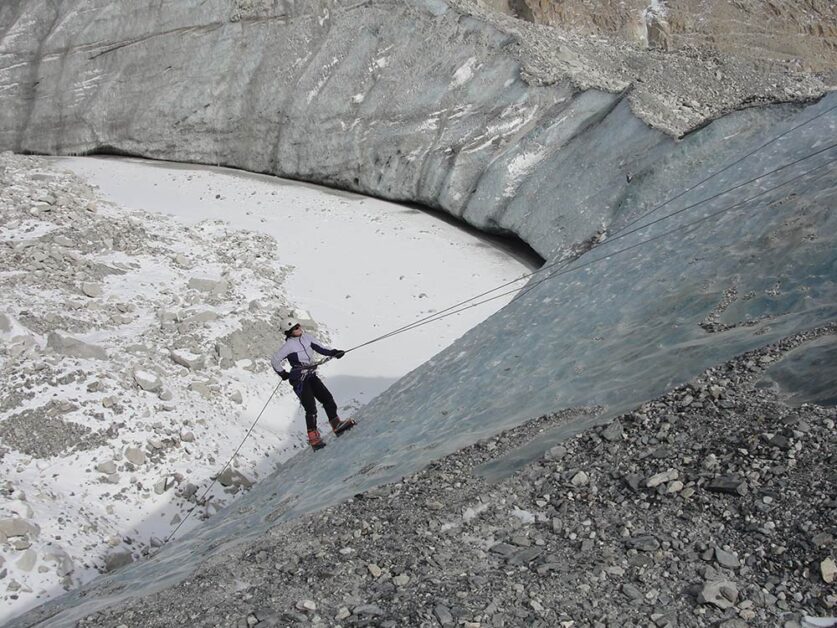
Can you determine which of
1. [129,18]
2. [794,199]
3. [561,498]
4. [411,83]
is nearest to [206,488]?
[561,498]

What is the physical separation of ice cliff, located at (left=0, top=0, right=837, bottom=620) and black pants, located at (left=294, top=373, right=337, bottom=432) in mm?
453

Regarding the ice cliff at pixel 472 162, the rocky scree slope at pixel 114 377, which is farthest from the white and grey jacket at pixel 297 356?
the rocky scree slope at pixel 114 377

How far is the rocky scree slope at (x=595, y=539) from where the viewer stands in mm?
4766

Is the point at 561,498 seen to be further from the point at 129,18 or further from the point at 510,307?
the point at 129,18

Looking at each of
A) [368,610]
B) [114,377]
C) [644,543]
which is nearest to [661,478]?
[644,543]

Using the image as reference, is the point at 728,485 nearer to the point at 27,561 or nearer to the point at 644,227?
the point at 644,227

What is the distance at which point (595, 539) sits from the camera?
5.36 meters

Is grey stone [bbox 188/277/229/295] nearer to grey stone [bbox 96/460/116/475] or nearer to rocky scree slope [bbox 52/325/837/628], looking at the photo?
grey stone [bbox 96/460/116/475]

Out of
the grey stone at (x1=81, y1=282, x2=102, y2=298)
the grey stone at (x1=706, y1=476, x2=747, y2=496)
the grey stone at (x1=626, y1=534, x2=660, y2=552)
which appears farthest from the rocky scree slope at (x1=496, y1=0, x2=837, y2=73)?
the grey stone at (x1=626, y1=534, x2=660, y2=552)

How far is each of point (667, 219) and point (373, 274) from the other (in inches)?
222

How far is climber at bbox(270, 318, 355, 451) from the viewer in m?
9.42

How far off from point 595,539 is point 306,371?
15.3 feet

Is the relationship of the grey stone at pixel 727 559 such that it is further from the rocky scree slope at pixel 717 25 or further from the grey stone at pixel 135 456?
the rocky scree slope at pixel 717 25

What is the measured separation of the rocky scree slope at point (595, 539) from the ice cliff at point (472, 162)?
555 millimetres
